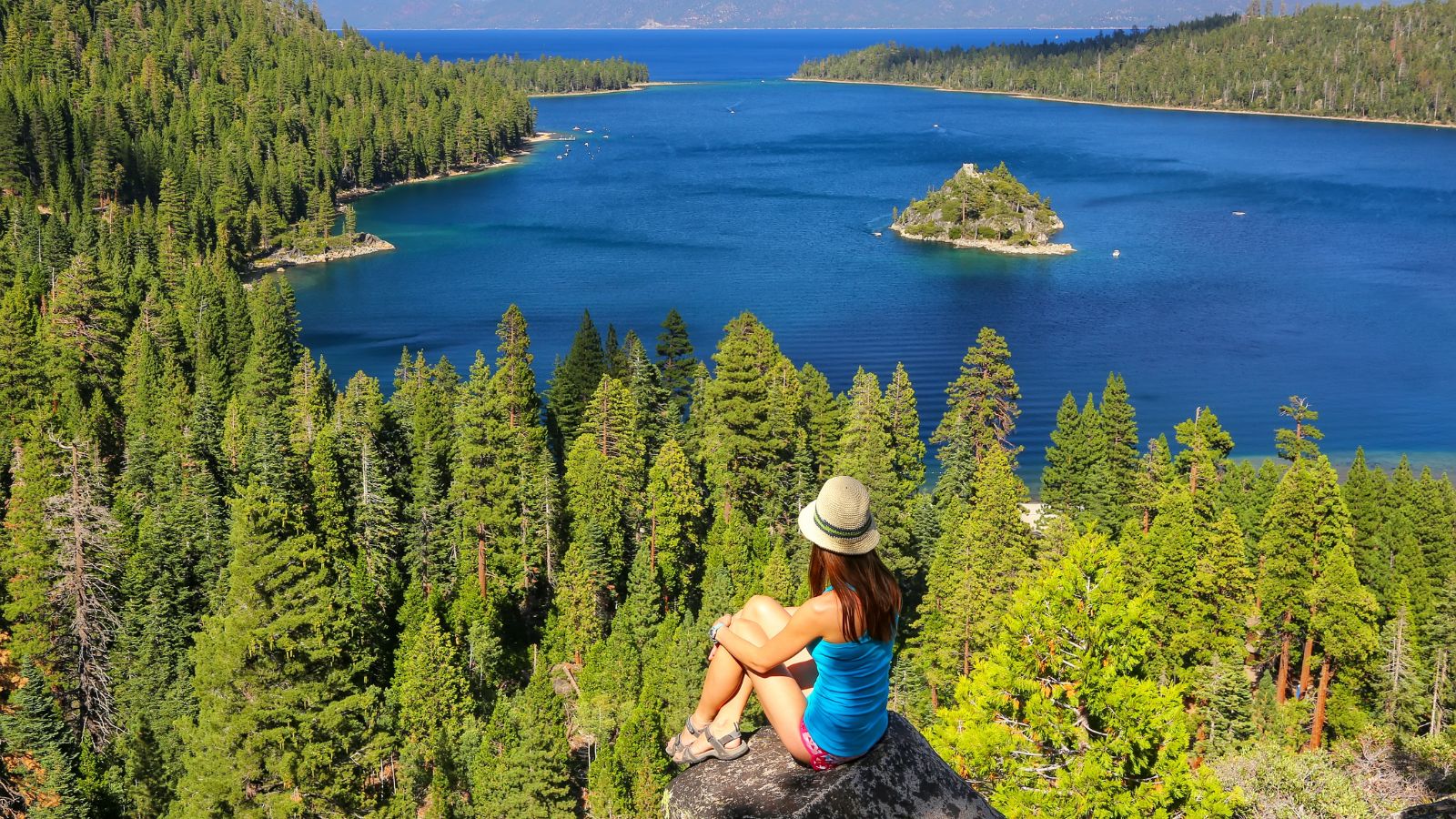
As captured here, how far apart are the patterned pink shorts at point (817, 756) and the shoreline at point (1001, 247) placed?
124313 millimetres

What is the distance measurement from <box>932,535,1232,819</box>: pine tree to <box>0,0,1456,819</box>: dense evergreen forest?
0.07 metres

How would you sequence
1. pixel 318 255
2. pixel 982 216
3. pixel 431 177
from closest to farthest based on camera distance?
pixel 318 255 < pixel 982 216 < pixel 431 177

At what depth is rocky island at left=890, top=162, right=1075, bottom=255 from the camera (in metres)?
135

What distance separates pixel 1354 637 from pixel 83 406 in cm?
5651

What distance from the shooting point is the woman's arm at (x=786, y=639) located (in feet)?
26.7

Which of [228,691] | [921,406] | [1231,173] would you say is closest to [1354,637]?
[228,691]

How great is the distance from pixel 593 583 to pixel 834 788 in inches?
1377

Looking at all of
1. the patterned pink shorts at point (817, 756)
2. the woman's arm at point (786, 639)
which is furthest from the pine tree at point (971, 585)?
the woman's arm at point (786, 639)

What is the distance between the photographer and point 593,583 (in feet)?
141

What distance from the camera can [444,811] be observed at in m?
30.5

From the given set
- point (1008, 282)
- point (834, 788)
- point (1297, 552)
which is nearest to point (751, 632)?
point (834, 788)

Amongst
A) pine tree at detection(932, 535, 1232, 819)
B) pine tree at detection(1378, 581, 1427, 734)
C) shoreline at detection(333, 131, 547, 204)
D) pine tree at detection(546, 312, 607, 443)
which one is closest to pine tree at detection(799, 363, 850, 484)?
pine tree at detection(546, 312, 607, 443)

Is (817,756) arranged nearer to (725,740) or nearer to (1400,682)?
(725,740)

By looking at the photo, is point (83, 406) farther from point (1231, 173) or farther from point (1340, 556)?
point (1231, 173)
